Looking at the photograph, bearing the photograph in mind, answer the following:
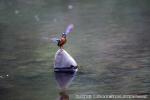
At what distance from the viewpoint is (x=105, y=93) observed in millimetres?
5812

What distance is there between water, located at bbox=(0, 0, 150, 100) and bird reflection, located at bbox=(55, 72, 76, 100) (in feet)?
0.16

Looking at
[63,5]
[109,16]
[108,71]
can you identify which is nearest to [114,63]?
[108,71]

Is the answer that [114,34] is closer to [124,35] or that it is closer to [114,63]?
[124,35]

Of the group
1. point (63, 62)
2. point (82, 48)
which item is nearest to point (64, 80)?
point (63, 62)

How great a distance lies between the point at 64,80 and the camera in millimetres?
6500

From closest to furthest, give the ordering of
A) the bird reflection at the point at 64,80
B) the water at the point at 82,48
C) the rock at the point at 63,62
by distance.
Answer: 1. the bird reflection at the point at 64,80
2. the water at the point at 82,48
3. the rock at the point at 63,62

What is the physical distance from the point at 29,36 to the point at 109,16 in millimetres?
2259

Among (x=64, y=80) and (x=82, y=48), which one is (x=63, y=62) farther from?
(x=82, y=48)

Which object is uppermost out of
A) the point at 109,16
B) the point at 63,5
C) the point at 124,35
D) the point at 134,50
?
the point at 63,5

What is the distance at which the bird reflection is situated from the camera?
19.6ft

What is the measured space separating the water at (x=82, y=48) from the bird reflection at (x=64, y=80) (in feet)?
0.16

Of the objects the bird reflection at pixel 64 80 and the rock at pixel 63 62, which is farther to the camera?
the rock at pixel 63 62

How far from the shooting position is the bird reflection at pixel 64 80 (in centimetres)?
596

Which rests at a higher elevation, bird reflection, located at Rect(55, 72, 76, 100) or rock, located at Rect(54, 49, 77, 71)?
rock, located at Rect(54, 49, 77, 71)
